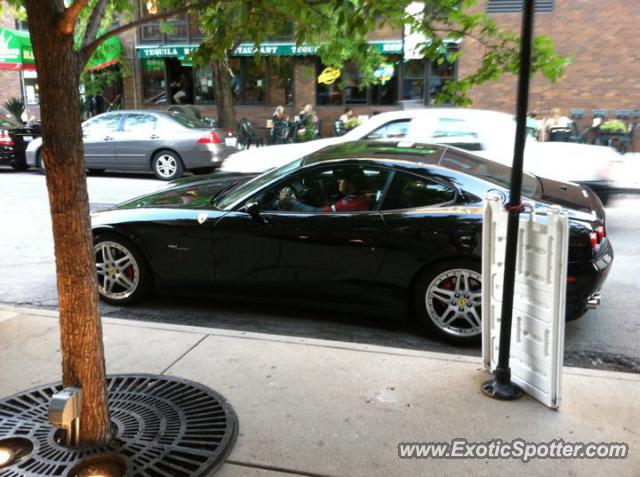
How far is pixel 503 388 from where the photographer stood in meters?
3.53

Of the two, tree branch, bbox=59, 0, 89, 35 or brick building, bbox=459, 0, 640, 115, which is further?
brick building, bbox=459, 0, 640, 115

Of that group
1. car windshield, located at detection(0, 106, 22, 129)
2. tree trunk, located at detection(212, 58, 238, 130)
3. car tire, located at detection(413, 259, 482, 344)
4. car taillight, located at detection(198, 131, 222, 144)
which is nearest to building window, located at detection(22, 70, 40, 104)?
car windshield, located at detection(0, 106, 22, 129)

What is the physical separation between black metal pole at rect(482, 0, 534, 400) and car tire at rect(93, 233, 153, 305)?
3.13 metres

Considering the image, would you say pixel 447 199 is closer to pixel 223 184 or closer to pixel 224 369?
pixel 224 369

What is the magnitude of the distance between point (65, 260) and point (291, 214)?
2.39 m

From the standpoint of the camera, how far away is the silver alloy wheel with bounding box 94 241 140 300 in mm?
5383

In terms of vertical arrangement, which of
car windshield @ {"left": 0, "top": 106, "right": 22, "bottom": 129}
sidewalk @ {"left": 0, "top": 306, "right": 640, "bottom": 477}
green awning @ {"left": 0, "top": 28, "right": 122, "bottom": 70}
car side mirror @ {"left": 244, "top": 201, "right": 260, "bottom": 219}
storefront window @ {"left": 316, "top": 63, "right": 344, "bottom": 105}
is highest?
green awning @ {"left": 0, "top": 28, "right": 122, "bottom": 70}

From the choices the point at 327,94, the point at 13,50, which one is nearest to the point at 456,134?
the point at 327,94

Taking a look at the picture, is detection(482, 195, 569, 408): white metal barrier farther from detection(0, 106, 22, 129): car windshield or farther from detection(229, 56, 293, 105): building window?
detection(229, 56, 293, 105): building window

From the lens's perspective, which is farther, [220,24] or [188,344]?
[188,344]

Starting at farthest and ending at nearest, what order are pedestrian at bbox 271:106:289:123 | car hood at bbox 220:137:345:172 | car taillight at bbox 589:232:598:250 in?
pedestrian at bbox 271:106:289:123 < car hood at bbox 220:137:345:172 < car taillight at bbox 589:232:598:250

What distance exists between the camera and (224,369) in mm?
3934

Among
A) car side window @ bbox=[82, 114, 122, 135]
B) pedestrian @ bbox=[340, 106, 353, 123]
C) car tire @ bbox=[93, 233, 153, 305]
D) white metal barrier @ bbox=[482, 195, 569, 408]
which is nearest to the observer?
white metal barrier @ bbox=[482, 195, 569, 408]

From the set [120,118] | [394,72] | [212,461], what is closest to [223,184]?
[212,461]
